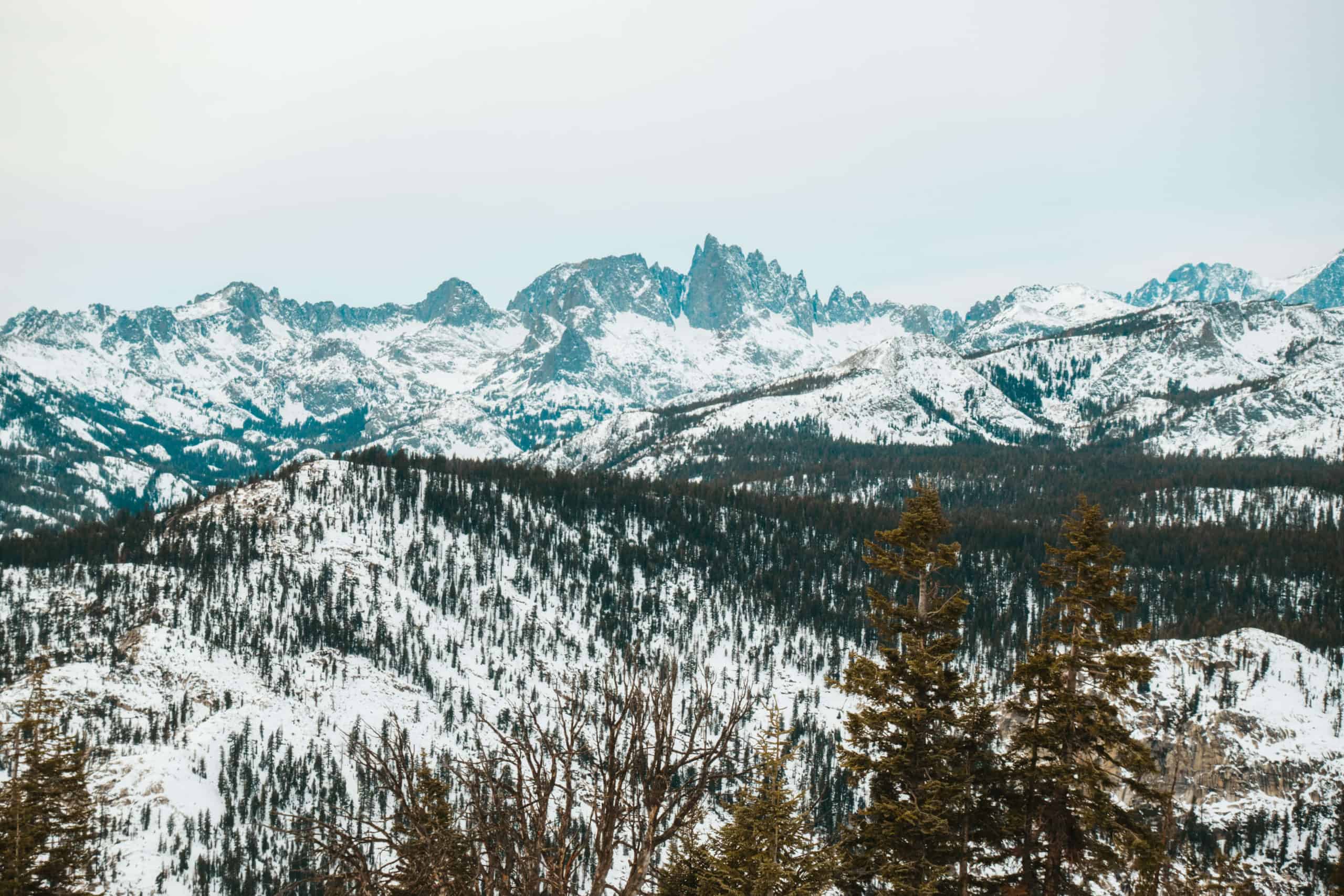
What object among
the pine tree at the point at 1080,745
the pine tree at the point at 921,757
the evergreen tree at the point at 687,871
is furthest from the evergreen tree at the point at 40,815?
the pine tree at the point at 1080,745


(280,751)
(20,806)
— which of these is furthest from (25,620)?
(20,806)

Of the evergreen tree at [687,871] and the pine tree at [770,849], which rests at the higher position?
the pine tree at [770,849]

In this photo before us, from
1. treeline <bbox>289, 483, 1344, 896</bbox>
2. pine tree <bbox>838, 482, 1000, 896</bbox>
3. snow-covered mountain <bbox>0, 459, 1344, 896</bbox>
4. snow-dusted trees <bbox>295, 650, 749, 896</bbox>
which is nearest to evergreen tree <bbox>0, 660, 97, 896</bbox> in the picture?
treeline <bbox>289, 483, 1344, 896</bbox>

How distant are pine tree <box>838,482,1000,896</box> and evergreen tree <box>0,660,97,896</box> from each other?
93.7 ft

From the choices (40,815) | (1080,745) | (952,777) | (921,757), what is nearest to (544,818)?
(921,757)

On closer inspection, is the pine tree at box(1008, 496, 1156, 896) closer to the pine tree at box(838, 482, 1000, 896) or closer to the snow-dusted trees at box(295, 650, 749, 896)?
the pine tree at box(838, 482, 1000, 896)

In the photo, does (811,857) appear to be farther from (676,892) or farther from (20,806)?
(20,806)

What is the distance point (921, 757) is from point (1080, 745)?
4.36m

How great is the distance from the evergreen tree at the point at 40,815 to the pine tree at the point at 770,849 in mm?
25093

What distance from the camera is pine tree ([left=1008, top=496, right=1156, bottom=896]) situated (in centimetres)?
2297

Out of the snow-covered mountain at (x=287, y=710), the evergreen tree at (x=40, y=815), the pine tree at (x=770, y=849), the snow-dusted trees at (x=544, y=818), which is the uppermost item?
the snow-dusted trees at (x=544, y=818)

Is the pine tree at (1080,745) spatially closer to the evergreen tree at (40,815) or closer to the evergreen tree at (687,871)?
the evergreen tree at (687,871)

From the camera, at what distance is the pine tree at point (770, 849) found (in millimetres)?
20625

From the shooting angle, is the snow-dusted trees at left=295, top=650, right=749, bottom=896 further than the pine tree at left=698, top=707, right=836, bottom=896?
No
